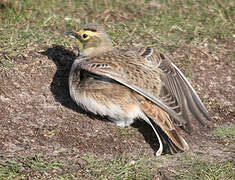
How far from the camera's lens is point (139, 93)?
5.41 m

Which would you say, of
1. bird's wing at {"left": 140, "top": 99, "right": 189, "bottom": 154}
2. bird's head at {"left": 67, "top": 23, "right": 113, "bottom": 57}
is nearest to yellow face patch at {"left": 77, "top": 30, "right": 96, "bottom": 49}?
bird's head at {"left": 67, "top": 23, "right": 113, "bottom": 57}

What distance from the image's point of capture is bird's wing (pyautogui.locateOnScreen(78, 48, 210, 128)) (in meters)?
5.32

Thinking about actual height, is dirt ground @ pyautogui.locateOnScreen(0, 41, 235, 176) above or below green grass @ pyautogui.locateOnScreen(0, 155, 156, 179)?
below

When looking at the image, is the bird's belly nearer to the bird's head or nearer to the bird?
the bird

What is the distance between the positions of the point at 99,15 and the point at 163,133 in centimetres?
339

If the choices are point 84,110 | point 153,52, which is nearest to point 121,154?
point 84,110

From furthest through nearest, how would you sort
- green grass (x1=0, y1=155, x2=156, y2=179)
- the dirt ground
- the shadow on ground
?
the shadow on ground < the dirt ground < green grass (x1=0, y1=155, x2=156, y2=179)

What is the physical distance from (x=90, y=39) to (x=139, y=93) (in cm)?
122

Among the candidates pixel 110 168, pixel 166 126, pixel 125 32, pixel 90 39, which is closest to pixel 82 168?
pixel 110 168

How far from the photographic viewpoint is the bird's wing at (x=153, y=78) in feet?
17.5

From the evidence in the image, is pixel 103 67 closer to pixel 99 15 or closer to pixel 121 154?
pixel 121 154

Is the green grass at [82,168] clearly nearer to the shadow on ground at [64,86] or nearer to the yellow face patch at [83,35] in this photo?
the shadow on ground at [64,86]

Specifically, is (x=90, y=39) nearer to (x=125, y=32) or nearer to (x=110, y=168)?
(x=125, y=32)

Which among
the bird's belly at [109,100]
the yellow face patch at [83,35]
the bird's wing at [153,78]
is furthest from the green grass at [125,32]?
the yellow face patch at [83,35]
